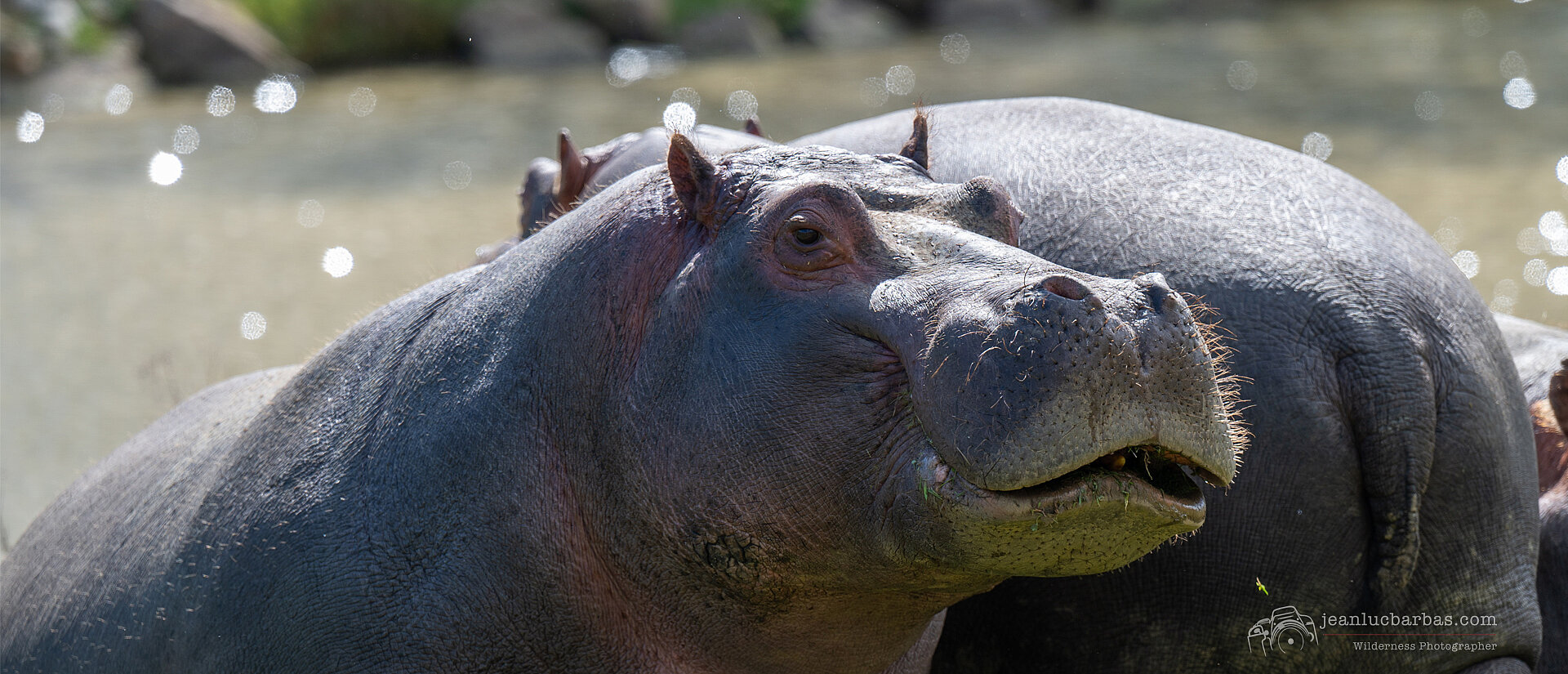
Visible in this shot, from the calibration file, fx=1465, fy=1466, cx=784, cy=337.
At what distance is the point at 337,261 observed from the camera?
1215cm

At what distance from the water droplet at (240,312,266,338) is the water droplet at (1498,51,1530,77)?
583 inches

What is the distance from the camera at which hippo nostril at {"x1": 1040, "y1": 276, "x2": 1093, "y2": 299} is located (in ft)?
8.34

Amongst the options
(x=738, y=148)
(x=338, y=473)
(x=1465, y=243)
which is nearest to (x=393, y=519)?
(x=338, y=473)

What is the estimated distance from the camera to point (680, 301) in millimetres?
3016

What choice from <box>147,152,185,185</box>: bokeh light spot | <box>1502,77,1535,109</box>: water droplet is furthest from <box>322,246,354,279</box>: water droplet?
<box>1502,77,1535,109</box>: water droplet

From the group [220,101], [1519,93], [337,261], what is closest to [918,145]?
[337,261]

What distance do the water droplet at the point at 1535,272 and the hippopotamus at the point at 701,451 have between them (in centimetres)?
824

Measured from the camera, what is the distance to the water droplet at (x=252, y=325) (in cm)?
1036

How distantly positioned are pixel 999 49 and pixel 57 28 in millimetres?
13132

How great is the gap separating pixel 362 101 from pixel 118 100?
296 centimetres

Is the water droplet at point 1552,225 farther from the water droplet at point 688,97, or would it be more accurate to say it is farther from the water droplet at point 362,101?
the water droplet at point 362,101

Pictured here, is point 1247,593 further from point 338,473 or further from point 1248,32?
point 1248,32

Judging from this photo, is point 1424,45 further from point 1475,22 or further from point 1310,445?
point 1310,445

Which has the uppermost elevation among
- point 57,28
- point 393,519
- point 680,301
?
point 57,28
